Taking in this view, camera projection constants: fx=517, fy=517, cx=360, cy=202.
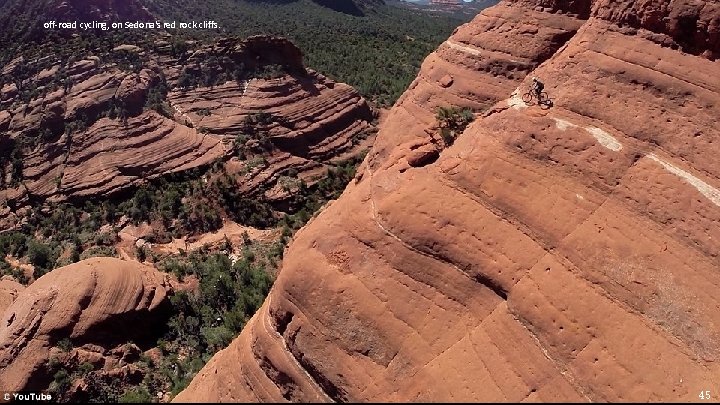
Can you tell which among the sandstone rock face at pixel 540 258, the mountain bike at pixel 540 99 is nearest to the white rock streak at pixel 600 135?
the sandstone rock face at pixel 540 258

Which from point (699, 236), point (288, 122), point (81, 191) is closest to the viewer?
point (699, 236)

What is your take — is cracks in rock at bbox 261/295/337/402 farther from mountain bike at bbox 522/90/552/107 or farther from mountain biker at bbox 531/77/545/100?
mountain biker at bbox 531/77/545/100

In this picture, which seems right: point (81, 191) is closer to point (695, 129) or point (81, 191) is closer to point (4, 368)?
point (4, 368)

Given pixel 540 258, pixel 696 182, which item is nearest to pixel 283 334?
pixel 540 258

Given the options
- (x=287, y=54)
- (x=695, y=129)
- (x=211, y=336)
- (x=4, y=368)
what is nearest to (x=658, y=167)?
(x=695, y=129)

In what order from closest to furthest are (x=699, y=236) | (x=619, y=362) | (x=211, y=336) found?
(x=619, y=362)
(x=699, y=236)
(x=211, y=336)

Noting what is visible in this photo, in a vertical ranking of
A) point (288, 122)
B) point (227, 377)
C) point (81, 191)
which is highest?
point (227, 377)

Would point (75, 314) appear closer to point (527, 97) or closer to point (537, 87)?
point (527, 97)

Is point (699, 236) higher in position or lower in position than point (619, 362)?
higher
